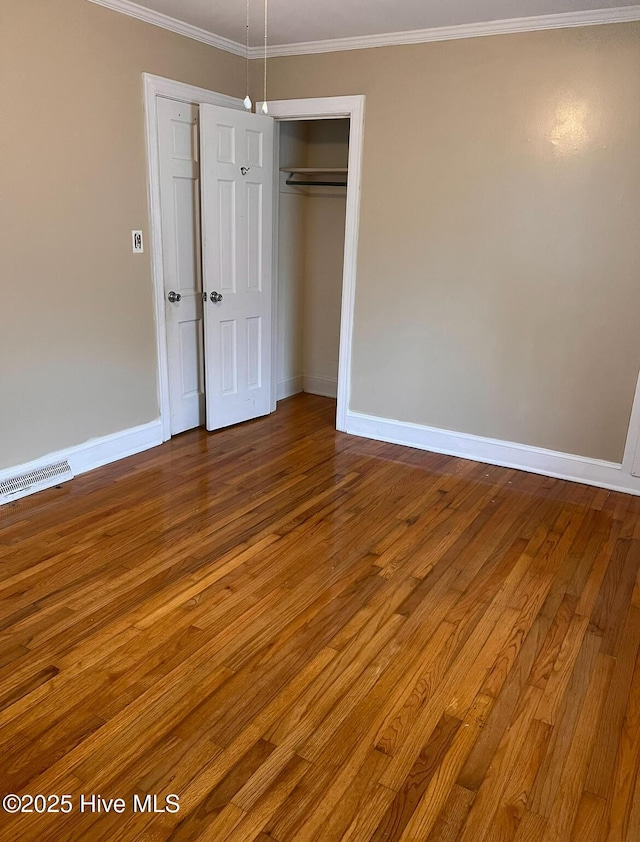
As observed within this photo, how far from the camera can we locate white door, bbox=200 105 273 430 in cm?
423

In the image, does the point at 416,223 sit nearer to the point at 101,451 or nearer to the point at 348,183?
the point at 348,183

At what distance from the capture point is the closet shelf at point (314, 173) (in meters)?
4.89

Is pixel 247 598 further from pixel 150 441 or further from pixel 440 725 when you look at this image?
pixel 150 441

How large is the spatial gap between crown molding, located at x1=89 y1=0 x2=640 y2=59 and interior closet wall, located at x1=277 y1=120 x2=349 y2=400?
2.51 feet

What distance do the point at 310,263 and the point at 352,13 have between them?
2.22m

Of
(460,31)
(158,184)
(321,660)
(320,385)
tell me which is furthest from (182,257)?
(321,660)

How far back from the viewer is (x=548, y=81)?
3607mm

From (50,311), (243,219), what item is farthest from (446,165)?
(50,311)

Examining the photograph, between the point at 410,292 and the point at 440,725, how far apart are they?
2.98m

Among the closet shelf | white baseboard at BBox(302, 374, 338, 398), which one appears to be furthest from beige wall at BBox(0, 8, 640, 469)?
white baseboard at BBox(302, 374, 338, 398)

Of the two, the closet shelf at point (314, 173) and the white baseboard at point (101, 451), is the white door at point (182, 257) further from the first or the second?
the closet shelf at point (314, 173)

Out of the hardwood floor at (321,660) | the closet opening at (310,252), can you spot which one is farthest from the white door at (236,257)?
the hardwood floor at (321,660)

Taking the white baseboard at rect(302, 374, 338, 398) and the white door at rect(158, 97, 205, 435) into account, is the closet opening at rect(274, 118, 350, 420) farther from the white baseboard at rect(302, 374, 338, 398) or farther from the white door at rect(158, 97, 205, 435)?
the white door at rect(158, 97, 205, 435)

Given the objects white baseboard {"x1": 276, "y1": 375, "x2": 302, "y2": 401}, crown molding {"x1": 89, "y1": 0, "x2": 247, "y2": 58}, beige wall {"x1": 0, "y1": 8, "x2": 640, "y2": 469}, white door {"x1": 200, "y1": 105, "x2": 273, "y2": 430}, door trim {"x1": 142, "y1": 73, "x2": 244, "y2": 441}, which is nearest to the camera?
beige wall {"x1": 0, "y1": 8, "x2": 640, "y2": 469}
